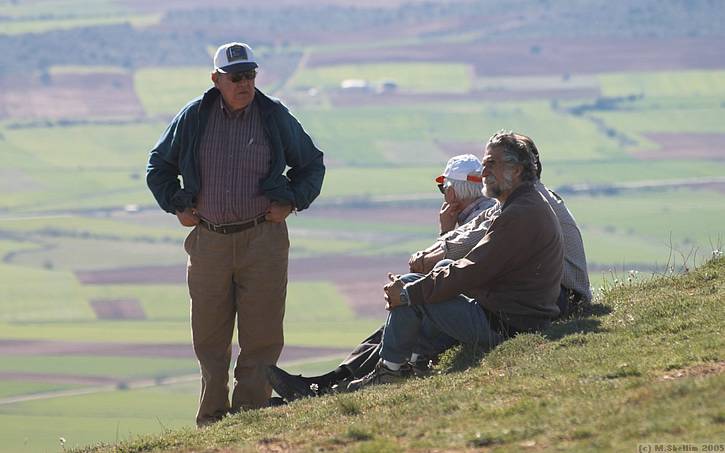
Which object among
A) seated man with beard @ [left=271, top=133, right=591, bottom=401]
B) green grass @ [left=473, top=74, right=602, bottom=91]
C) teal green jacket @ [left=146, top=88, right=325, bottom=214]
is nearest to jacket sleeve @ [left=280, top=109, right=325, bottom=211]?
teal green jacket @ [left=146, top=88, right=325, bottom=214]

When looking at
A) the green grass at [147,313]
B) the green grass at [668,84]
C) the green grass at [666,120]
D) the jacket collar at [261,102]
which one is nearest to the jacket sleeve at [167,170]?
the jacket collar at [261,102]

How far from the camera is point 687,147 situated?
95.8m

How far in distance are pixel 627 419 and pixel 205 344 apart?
3819 millimetres

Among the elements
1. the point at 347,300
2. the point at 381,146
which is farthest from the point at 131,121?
the point at 347,300

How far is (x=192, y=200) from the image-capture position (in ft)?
28.5

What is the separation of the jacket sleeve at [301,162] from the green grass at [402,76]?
126 meters

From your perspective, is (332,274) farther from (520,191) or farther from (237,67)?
(520,191)

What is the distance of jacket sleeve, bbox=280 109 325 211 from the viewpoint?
8.71 metres

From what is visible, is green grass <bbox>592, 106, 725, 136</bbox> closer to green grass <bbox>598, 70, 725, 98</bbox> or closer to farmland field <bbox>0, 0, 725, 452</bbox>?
farmland field <bbox>0, 0, 725, 452</bbox>

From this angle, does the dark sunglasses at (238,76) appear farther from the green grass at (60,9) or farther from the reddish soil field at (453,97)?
the green grass at (60,9)

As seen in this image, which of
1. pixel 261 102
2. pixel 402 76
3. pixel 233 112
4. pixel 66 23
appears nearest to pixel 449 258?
pixel 261 102

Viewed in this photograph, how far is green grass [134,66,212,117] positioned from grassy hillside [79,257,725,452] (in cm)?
11068

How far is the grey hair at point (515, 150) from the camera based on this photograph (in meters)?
7.85

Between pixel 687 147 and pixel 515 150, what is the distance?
90.8 m
